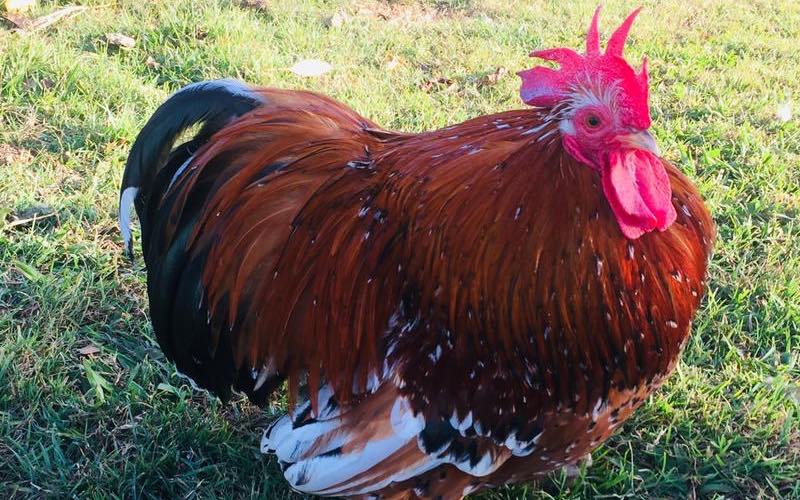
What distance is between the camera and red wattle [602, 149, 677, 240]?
151cm

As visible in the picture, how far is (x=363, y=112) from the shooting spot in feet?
13.1

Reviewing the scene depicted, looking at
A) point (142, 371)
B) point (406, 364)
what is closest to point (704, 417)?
point (406, 364)

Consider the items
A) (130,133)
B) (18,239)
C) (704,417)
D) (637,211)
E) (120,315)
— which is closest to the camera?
(637,211)

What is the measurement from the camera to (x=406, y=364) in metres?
1.84

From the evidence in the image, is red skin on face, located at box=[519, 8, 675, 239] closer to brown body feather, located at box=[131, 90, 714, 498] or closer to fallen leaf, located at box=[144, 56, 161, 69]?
brown body feather, located at box=[131, 90, 714, 498]

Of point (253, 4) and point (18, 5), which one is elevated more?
point (253, 4)

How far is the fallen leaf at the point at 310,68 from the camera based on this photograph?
4359 millimetres

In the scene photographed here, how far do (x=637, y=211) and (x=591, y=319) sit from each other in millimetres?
297

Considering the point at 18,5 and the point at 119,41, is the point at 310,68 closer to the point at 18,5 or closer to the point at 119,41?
the point at 119,41

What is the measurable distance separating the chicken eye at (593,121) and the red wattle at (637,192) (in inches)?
2.9

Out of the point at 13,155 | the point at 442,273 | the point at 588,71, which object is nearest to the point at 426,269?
the point at 442,273

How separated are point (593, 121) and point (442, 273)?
1.71 ft

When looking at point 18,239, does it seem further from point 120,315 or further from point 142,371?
point 142,371

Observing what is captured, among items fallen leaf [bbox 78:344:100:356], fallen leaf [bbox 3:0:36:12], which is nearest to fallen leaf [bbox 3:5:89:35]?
fallen leaf [bbox 3:0:36:12]
